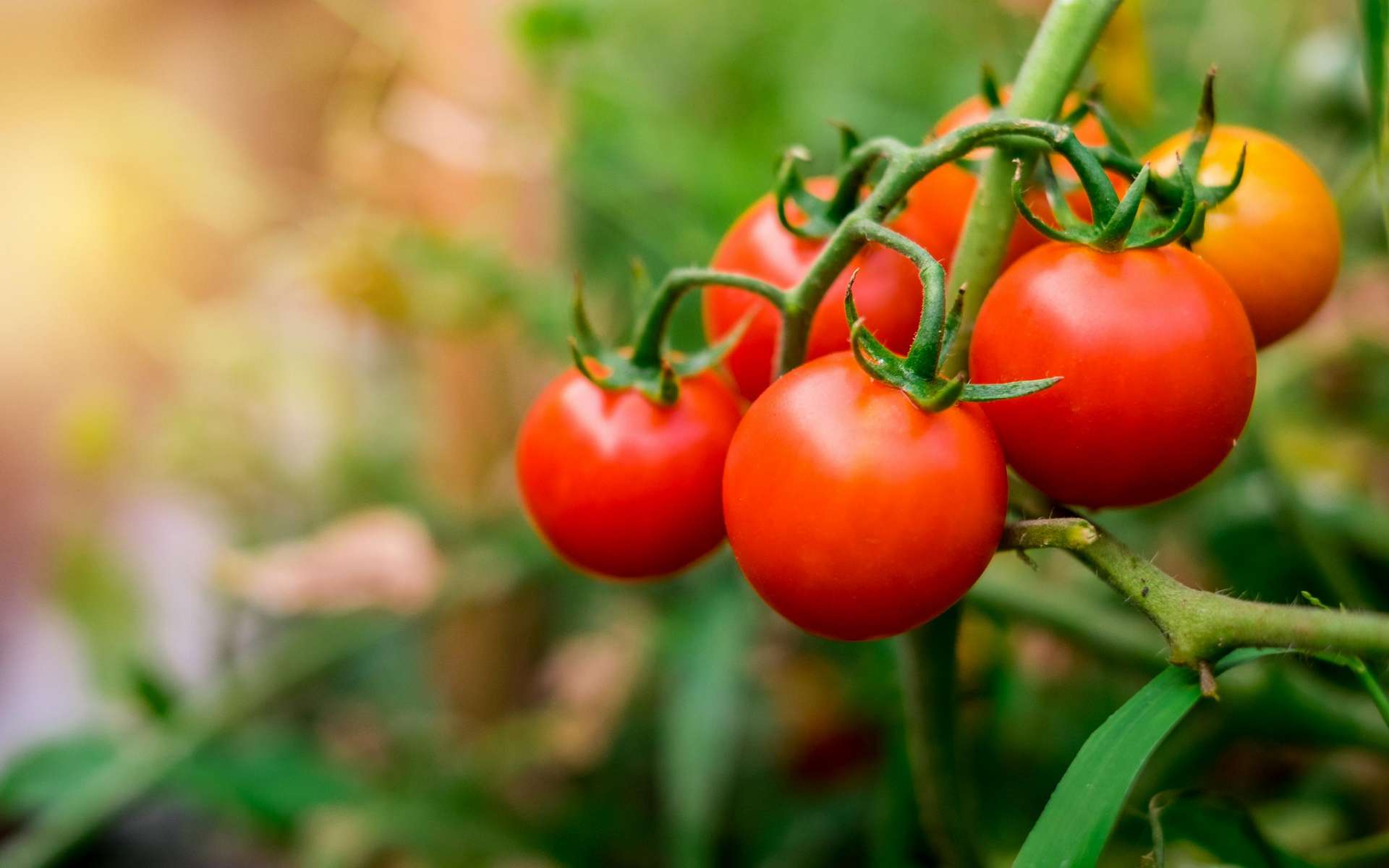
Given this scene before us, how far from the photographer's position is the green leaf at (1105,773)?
250 millimetres

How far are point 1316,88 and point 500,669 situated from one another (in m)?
0.99

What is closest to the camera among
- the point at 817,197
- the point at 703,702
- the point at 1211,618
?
the point at 1211,618

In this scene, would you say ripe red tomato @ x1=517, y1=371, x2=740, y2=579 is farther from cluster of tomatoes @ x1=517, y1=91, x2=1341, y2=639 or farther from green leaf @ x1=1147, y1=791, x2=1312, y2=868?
green leaf @ x1=1147, y1=791, x2=1312, y2=868

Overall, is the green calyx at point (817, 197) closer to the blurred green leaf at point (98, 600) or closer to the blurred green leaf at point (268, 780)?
the blurred green leaf at point (268, 780)

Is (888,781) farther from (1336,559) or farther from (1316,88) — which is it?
(1316,88)

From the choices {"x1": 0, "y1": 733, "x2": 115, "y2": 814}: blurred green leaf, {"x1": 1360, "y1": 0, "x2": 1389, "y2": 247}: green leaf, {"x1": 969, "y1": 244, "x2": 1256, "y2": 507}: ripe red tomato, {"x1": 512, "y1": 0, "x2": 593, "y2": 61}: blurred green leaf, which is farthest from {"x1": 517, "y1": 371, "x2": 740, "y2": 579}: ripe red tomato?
{"x1": 0, "y1": 733, "x2": 115, "y2": 814}: blurred green leaf

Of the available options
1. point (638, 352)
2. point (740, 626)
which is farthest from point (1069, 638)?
point (638, 352)

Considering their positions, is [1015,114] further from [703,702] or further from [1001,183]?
[703,702]

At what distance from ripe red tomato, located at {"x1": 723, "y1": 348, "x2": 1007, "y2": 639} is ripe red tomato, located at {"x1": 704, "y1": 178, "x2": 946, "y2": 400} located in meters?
0.05

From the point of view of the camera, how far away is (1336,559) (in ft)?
2.18

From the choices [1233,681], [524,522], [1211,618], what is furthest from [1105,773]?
[524,522]

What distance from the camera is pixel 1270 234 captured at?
0.32 m

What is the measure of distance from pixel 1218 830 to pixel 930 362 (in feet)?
0.60

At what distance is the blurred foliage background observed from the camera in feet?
2.50
